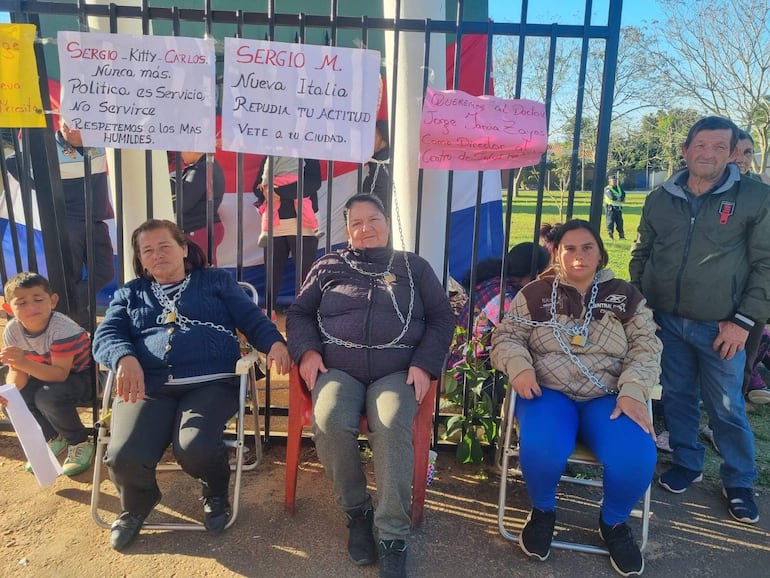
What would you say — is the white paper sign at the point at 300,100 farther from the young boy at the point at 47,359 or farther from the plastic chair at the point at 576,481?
the plastic chair at the point at 576,481

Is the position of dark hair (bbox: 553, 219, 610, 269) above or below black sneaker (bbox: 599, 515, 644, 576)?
above

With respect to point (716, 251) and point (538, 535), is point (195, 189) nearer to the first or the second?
point (538, 535)

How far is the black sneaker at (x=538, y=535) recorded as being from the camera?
249 centimetres

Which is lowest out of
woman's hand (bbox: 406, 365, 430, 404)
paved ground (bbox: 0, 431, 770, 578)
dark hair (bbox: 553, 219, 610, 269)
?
paved ground (bbox: 0, 431, 770, 578)

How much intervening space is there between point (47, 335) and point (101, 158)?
275cm

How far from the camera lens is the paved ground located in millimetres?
2430

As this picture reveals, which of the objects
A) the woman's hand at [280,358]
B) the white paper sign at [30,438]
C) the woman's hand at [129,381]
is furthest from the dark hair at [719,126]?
the white paper sign at [30,438]

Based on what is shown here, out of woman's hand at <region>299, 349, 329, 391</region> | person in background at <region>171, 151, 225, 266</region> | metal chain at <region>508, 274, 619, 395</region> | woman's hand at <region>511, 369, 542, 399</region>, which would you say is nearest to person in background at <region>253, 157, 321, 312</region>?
person in background at <region>171, 151, 225, 266</region>

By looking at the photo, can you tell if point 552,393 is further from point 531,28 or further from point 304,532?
point 531,28

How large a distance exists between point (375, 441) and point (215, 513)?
825 millimetres

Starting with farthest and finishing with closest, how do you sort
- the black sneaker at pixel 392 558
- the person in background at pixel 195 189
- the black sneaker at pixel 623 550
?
the person in background at pixel 195 189 < the black sneaker at pixel 623 550 < the black sneaker at pixel 392 558

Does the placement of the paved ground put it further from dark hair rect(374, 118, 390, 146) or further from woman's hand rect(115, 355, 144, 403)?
dark hair rect(374, 118, 390, 146)

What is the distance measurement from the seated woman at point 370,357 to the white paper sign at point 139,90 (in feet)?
3.08

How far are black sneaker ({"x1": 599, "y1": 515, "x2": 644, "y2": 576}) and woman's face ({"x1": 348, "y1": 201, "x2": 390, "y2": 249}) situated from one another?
1.61 m
